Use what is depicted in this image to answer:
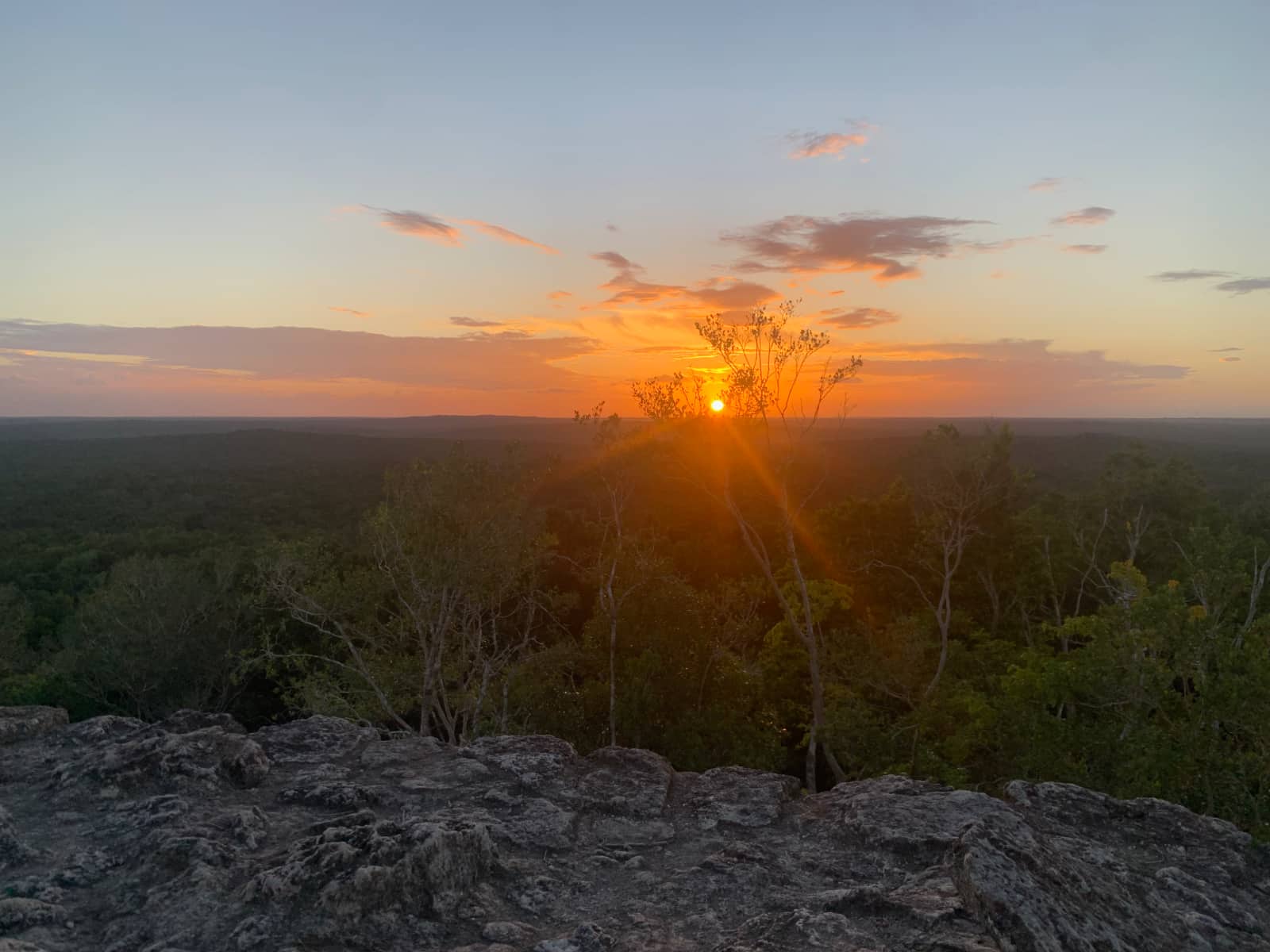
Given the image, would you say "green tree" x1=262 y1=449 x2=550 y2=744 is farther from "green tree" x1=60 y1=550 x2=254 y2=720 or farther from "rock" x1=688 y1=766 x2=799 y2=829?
"green tree" x1=60 y1=550 x2=254 y2=720

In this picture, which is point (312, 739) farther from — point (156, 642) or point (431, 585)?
point (156, 642)

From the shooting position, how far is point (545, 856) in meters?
5.56

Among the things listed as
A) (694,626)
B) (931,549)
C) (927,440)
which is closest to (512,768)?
(694,626)

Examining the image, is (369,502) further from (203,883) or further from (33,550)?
(203,883)

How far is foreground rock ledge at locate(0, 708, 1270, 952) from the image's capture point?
4.29 metres

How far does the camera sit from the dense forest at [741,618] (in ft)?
40.5

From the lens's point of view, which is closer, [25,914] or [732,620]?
[25,914]

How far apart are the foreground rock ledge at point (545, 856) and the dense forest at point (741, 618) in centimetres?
297

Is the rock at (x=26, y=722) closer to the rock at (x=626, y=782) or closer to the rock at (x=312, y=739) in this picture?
the rock at (x=312, y=739)

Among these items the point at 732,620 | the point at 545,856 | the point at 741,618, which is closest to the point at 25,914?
the point at 545,856

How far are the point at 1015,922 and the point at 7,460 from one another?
127 m

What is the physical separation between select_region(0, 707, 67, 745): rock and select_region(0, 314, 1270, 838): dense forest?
7.47 m

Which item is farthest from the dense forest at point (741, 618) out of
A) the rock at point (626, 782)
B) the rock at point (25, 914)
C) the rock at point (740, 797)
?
the rock at point (25, 914)

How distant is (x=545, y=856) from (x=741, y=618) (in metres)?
13.7
